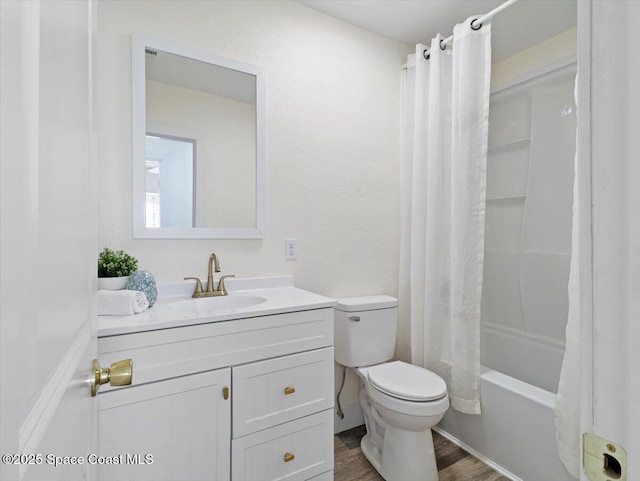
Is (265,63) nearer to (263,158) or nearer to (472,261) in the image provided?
(263,158)

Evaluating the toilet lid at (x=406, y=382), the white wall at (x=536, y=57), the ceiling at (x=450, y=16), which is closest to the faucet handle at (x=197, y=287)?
the toilet lid at (x=406, y=382)

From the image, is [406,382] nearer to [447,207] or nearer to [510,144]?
[447,207]

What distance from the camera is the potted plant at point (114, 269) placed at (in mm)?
1363

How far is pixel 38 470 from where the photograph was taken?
0.31 m

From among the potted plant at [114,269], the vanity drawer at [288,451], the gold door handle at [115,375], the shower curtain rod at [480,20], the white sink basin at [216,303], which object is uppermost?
the shower curtain rod at [480,20]

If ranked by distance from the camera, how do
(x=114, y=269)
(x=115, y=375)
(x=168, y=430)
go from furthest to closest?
(x=114, y=269)
(x=168, y=430)
(x=115, y=375)

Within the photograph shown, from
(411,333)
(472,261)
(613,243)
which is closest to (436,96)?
(472,261)

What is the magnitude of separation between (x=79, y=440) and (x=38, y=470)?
263mm

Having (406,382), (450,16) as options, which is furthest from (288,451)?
(450,16)

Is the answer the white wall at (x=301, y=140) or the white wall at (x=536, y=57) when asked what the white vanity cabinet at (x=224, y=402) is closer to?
the white wall at (x=301, y=140)

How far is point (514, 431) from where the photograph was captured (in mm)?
1708

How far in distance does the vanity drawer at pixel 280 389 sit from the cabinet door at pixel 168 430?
6 centimetres

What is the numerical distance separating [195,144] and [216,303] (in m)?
0.80

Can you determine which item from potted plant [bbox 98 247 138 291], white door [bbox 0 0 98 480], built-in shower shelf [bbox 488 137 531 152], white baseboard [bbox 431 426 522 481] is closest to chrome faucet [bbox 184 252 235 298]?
potted plant [bbox 98 247 138 291]
